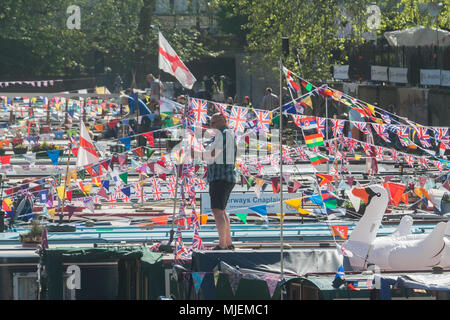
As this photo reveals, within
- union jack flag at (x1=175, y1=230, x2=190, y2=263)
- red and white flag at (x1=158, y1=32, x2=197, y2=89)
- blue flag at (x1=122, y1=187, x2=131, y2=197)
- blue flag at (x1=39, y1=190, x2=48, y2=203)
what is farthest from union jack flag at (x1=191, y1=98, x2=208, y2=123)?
blue flag at (x1=39, y1=190, x2=48, y2=203)

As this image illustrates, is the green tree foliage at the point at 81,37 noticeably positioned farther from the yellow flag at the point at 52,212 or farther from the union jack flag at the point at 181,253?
the union jack flag at the point at 181,253

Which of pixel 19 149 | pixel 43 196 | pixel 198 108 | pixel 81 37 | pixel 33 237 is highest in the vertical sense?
pixel 81 37

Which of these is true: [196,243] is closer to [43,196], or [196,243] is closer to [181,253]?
[181,253]

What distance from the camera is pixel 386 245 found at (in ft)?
40.9

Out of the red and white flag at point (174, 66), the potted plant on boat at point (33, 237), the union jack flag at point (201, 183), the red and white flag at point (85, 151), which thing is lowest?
the potted plant on boat at point (33, 237)

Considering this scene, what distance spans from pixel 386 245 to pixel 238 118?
3.53 meters

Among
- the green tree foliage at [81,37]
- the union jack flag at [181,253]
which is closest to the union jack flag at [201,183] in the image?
the union jack flag at [181,253]

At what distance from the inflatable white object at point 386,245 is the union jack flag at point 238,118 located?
8.88 ft

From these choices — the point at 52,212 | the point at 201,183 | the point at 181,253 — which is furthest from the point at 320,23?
the point at 181,253

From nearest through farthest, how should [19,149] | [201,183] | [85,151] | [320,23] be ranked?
[85,151]
[201,183]
[19,149]
[320,23]

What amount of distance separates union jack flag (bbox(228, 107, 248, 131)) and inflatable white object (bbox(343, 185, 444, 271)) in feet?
8.88

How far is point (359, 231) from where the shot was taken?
41.5ft

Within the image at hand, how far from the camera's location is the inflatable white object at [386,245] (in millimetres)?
12125
